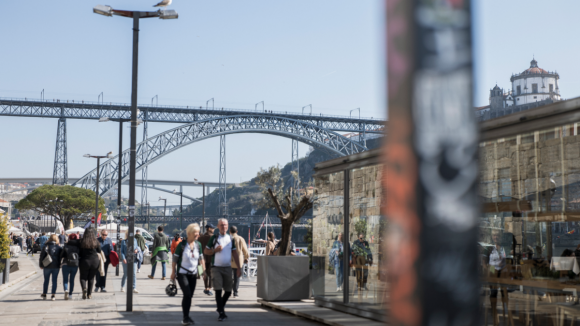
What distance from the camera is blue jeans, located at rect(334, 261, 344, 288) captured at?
415 inches

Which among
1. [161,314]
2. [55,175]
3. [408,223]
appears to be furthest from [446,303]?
[55,175]

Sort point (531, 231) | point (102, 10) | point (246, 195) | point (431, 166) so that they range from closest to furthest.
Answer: point (431, 166) < point (531, 231) < point (102, 10) < point (246, 195)

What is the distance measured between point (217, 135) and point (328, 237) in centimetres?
7037

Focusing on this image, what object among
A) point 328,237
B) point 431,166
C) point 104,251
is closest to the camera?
point 431,166

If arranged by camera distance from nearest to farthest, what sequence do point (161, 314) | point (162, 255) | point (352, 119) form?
point (161, 314) < point (162, 255) < point (352, 119)

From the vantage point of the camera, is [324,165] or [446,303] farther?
[324,165]

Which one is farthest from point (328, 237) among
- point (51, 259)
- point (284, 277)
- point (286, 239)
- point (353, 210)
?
point (51, 259)

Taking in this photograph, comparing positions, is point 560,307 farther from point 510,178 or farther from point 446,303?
point 446,303

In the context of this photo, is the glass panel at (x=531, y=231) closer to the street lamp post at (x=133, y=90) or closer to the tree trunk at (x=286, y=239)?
the street lamp post at (x=133, y=90)

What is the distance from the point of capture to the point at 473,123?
1327 millimetres

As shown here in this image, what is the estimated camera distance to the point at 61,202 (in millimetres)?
69062

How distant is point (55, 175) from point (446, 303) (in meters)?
80.5

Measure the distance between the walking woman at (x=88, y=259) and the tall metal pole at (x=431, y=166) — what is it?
44.6ft

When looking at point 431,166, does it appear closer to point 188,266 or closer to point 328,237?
point 188,266
